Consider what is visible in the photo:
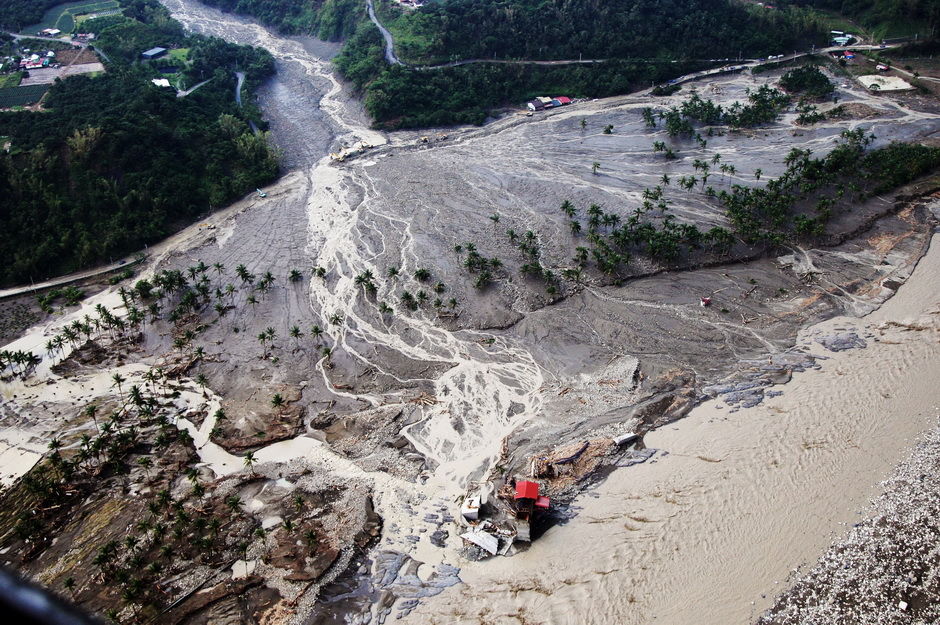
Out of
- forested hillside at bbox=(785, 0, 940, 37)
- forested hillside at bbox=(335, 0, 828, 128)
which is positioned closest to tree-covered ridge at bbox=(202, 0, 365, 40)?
forested hillside at bbox=(335, 0, 828, 128)

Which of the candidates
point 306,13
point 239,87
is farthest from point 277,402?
point 306,13

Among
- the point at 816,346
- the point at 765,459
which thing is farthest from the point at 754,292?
the point at 765,459

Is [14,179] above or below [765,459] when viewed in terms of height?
above

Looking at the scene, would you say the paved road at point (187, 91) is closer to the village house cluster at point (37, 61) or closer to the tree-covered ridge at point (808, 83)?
the village house cluster at point (37, 61)

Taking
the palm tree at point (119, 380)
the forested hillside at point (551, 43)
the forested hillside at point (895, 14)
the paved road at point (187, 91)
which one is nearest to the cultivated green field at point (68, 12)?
the paved road at point (187, 91)

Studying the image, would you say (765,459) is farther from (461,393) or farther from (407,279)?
(407,279)

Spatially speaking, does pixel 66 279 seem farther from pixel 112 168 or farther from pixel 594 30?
pixel 594 30
